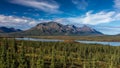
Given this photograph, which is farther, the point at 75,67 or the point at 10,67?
the point at 75,67

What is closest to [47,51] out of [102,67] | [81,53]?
[81,53]

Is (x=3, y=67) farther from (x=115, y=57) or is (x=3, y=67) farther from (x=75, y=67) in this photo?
(x=115, y=57)

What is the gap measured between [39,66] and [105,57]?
327ft

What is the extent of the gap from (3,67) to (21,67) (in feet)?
33.9

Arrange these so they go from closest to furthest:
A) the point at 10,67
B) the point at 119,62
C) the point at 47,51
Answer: the point at 10,67 → the point at 119,62 → the point at 47,51

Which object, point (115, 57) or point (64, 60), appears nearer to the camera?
point (64, 60)

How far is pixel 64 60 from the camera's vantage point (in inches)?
4729

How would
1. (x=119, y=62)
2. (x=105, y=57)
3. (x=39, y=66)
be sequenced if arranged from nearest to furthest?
(x=39, y=66), (x=119, y=62), (x=105, y=57)

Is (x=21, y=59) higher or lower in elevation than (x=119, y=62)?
higher

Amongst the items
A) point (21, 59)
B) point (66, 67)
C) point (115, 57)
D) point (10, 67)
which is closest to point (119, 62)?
point (115, 57)

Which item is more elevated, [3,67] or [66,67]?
[3,67]

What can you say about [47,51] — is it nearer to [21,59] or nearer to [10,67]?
[21,59]

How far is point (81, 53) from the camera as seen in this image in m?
194

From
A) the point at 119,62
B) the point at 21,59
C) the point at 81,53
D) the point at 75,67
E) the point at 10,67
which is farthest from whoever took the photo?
the point at 81,53
